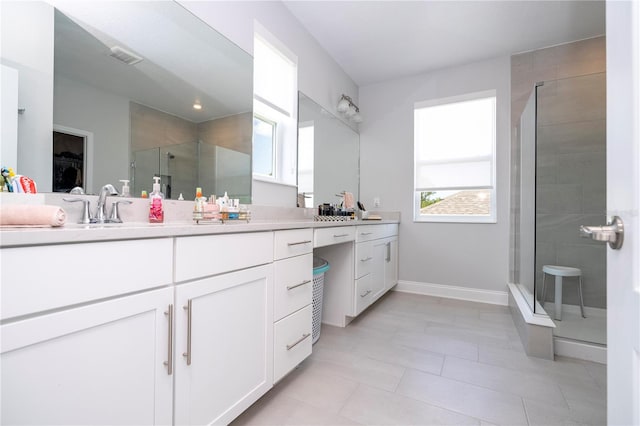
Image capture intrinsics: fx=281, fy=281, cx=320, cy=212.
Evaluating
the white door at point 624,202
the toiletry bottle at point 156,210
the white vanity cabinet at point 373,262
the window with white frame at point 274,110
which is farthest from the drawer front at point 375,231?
the white door at point 624,202

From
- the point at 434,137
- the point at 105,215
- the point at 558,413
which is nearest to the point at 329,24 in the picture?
the point at 434,137

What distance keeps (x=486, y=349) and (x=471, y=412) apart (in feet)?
2.51

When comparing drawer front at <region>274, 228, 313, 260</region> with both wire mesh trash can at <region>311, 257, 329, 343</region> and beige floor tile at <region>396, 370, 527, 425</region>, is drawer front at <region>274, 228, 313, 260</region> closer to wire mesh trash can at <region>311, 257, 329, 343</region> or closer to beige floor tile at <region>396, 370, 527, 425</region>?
wire mesh trash can at <region>311, 257, 329, 343</region>

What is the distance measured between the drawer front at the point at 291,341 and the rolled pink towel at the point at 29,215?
2.97 feet

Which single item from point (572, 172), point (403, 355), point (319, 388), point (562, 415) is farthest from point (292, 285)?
point (572, 172)

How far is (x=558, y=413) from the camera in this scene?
1.29m

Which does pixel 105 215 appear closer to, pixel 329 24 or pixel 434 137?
pixel 329 24

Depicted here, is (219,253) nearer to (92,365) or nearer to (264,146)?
(92,365)

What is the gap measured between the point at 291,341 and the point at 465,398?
35.8 inches

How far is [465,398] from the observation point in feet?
Result: 4.58

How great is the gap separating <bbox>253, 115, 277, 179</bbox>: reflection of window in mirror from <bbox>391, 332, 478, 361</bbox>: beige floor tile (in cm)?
157

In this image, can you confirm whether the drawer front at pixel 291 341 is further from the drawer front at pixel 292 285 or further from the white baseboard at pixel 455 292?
the white baseboard at pixel 455 292

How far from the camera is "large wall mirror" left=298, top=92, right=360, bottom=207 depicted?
2.55 metres

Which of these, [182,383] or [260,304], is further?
[260,304]
